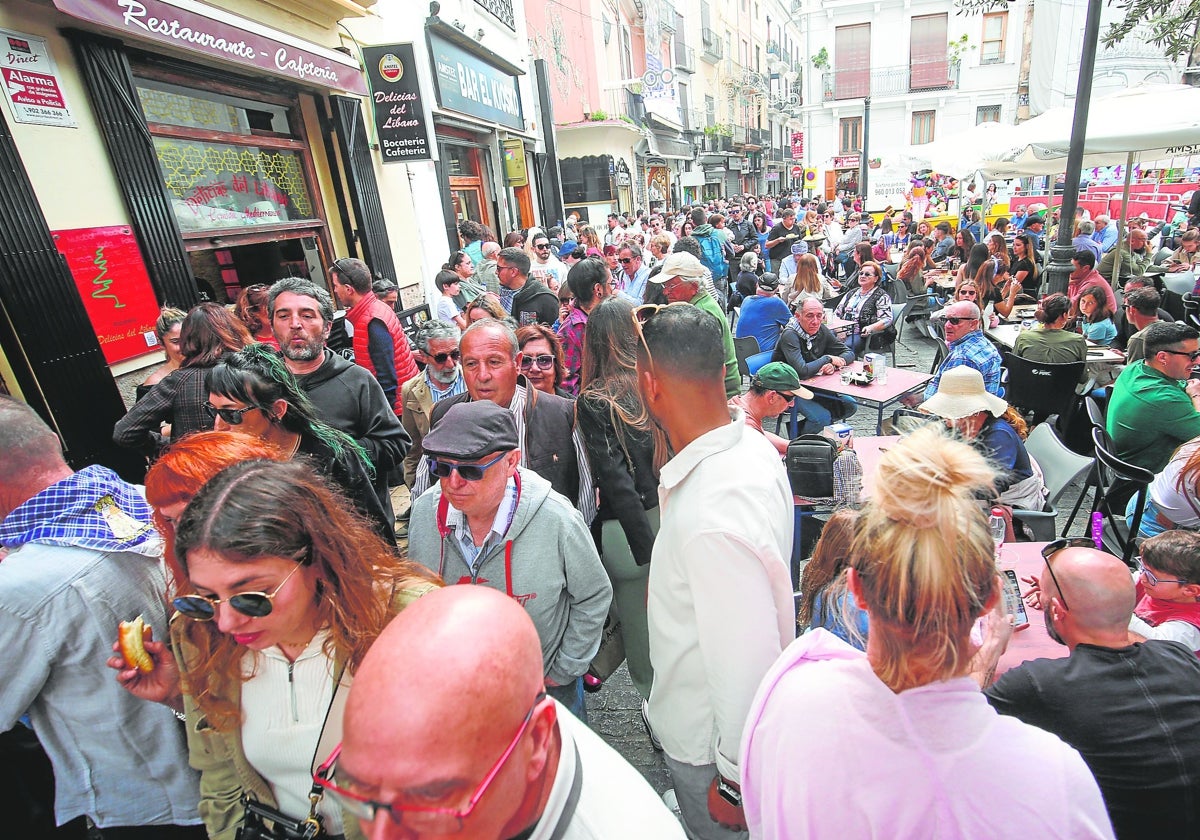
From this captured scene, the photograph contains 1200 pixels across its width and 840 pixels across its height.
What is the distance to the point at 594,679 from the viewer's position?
8.63 feet

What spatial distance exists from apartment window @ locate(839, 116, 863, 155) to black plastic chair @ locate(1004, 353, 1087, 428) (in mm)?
37314

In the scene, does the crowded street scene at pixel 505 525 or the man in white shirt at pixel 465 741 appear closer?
the man in white shirt at pixel 465 741

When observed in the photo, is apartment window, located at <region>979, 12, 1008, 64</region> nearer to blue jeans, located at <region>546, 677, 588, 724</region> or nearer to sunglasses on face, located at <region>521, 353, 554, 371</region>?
sunglasses on face, located at <region>521, 353, 554, 371</region>

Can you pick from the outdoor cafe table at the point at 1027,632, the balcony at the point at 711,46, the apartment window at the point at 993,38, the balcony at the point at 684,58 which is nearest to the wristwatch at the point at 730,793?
the outdoor cafe table at the point at 1027,632

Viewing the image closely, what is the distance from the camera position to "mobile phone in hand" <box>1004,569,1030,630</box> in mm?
2266

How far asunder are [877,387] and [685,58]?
1087 inches

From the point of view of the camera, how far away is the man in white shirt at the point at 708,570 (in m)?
1.43

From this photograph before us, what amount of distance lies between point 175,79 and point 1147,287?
29.5ft

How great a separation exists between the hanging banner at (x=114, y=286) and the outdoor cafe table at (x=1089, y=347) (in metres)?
7.90

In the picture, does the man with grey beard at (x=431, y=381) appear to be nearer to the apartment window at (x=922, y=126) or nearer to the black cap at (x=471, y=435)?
the black cap at (x=471, y=435)

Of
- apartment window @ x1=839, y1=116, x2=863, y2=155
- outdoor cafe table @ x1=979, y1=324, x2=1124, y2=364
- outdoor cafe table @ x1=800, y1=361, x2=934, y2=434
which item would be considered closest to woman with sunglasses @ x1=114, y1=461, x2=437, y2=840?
outdoor cafe table @ x1=800, y1=361, x2=934, y2=434

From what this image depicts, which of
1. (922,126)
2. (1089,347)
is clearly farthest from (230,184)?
(922,126)

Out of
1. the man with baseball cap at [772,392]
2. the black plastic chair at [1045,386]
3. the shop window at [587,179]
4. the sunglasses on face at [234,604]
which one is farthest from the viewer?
the shop window at [587,179]

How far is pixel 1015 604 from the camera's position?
2.32m
